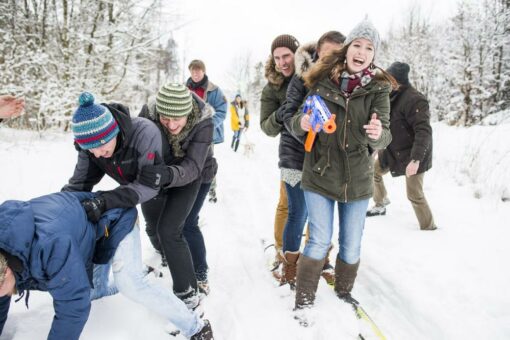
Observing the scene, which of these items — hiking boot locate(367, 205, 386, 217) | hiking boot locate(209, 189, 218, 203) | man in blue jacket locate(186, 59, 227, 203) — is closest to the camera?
hiking boot locate(367, 205, 386, 217)

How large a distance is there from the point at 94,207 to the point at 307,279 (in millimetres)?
1626

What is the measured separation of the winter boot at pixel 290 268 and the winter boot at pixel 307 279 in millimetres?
425

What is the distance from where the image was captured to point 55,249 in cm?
152

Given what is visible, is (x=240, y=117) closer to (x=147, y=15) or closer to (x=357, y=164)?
(x=147, y=15)

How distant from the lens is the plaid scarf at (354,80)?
2252 mm

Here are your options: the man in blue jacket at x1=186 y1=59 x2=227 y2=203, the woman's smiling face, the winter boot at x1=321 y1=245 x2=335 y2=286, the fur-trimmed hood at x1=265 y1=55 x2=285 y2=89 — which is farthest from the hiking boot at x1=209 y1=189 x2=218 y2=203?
the woman's smiling face

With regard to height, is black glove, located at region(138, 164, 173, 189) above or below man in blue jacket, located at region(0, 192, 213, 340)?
above

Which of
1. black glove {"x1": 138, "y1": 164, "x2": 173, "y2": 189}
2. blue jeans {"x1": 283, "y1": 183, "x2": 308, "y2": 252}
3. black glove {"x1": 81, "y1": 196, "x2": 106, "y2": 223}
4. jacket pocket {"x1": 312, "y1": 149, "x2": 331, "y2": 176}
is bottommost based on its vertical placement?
blue jeans {"x1": 283, "y1": 183, "x2": 308, "y2": 252}

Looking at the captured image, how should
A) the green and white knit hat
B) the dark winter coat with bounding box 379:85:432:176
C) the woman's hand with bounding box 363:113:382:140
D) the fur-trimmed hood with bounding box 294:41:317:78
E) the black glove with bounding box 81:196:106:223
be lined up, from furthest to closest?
the dark winter coat with bounding box 379:85:432:176, the fur-trimmed hood with bounding box 294:41:317:78, the green and white knit hat, the woman's hand with bounding box 363:113:382:140, the black glove with bounding box 81:196:106:223

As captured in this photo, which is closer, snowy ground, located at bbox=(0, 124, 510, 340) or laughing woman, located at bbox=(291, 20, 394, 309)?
laughing woman, located at bbox=(291, 20, 394, 309)

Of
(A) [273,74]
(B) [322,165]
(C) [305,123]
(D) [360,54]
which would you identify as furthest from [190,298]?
(D) [360,54]

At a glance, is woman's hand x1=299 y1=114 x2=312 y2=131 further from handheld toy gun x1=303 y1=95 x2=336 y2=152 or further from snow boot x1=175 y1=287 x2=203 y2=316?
snow boot x1=175 y1=287 x2=203 y2=316

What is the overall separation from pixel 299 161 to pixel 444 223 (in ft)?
8.63

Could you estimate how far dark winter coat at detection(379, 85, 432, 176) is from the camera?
3.82 m
